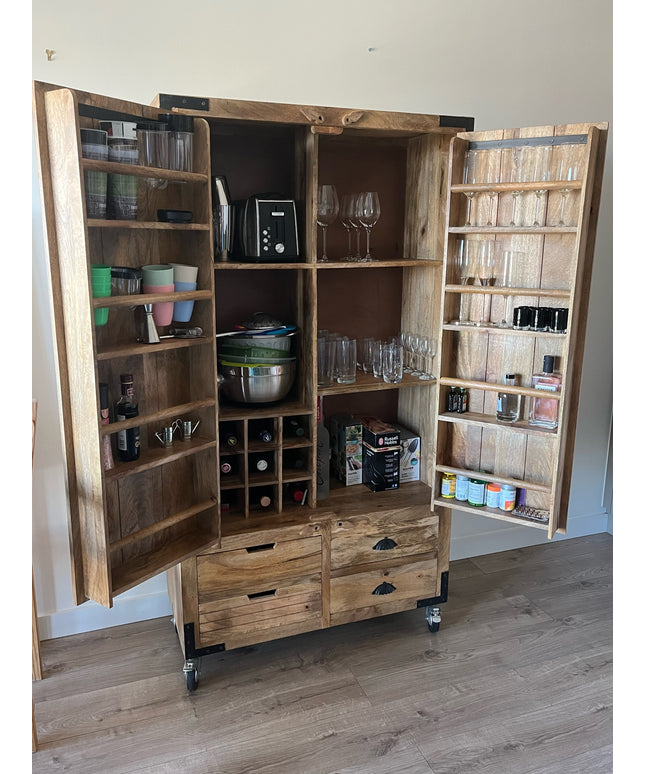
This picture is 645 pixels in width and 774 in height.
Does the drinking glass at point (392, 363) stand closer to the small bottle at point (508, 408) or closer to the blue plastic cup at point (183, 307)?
the small bottle at point (508, 408)

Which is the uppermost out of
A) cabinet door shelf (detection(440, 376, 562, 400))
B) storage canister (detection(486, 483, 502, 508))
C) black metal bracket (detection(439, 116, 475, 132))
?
black metal bracket (detection(439, 116, 475, 132))

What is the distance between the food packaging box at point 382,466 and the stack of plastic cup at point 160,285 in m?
1.04

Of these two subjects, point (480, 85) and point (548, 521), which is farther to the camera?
point (480, 85)

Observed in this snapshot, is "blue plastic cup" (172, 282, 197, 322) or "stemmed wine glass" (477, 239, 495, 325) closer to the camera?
"blue plastic cup" (172, 282, 197, 322)

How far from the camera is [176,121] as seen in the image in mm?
1893

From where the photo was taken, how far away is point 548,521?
2277 millimetres

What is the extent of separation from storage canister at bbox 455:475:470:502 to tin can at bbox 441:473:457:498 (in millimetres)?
15

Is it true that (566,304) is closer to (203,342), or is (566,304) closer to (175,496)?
(203,342)

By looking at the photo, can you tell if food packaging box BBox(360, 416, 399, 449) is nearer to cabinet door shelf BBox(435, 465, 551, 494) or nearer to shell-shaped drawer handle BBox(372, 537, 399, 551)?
cabinet door shelf BBox(435, 465, 551, 494)

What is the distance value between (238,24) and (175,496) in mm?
1762

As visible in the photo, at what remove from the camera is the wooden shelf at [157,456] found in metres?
1.85

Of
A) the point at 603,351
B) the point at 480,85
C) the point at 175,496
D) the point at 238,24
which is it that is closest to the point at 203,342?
the point at 175,496

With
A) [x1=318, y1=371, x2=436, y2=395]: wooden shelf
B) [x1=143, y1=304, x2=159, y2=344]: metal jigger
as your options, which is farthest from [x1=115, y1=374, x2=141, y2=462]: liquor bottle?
[x1=318, y1=371, x2=436, y2=395]: wooden shelf

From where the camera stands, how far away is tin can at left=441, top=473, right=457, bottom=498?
2.46 metres
